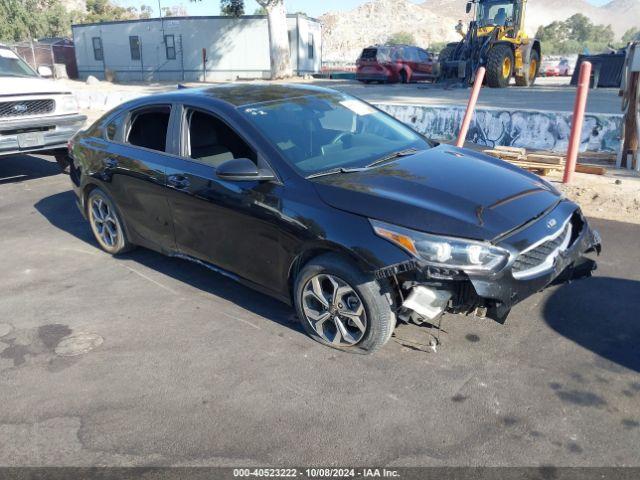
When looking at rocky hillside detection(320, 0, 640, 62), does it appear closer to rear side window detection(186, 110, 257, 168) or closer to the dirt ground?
the dirt ground

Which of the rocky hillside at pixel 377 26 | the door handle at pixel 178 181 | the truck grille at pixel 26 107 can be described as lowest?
the door handle at pixel 178 181

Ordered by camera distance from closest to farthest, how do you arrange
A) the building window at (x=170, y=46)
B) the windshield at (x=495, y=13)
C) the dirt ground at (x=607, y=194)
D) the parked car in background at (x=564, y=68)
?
the dirt ground at (x=607, y=194), the windshield at (x=495, y=13), the building window at (x=170, y=46), the parked car in background at (x=564, y=68)

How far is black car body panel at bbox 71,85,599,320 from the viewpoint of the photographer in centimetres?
318

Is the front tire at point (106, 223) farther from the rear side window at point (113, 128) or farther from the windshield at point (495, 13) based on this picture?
the windshield at point (495, 13)

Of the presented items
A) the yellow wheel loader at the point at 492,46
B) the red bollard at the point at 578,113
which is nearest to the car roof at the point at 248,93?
the red bollard at the point at 578,113

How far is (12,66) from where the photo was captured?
9086 millimetres

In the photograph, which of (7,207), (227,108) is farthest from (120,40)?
(227,108)

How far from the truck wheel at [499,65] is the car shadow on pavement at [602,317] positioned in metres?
15.9

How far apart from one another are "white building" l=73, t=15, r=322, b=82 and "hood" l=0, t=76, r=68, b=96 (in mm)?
23504

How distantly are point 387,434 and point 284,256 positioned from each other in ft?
4.48

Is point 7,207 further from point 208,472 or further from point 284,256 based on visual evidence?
point 208,472

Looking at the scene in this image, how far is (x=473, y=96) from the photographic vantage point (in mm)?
8234

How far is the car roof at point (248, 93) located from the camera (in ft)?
14.2

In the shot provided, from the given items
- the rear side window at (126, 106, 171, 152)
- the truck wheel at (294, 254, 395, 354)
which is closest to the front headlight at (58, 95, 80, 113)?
the rear side window at (126, 106, 171, 152)
